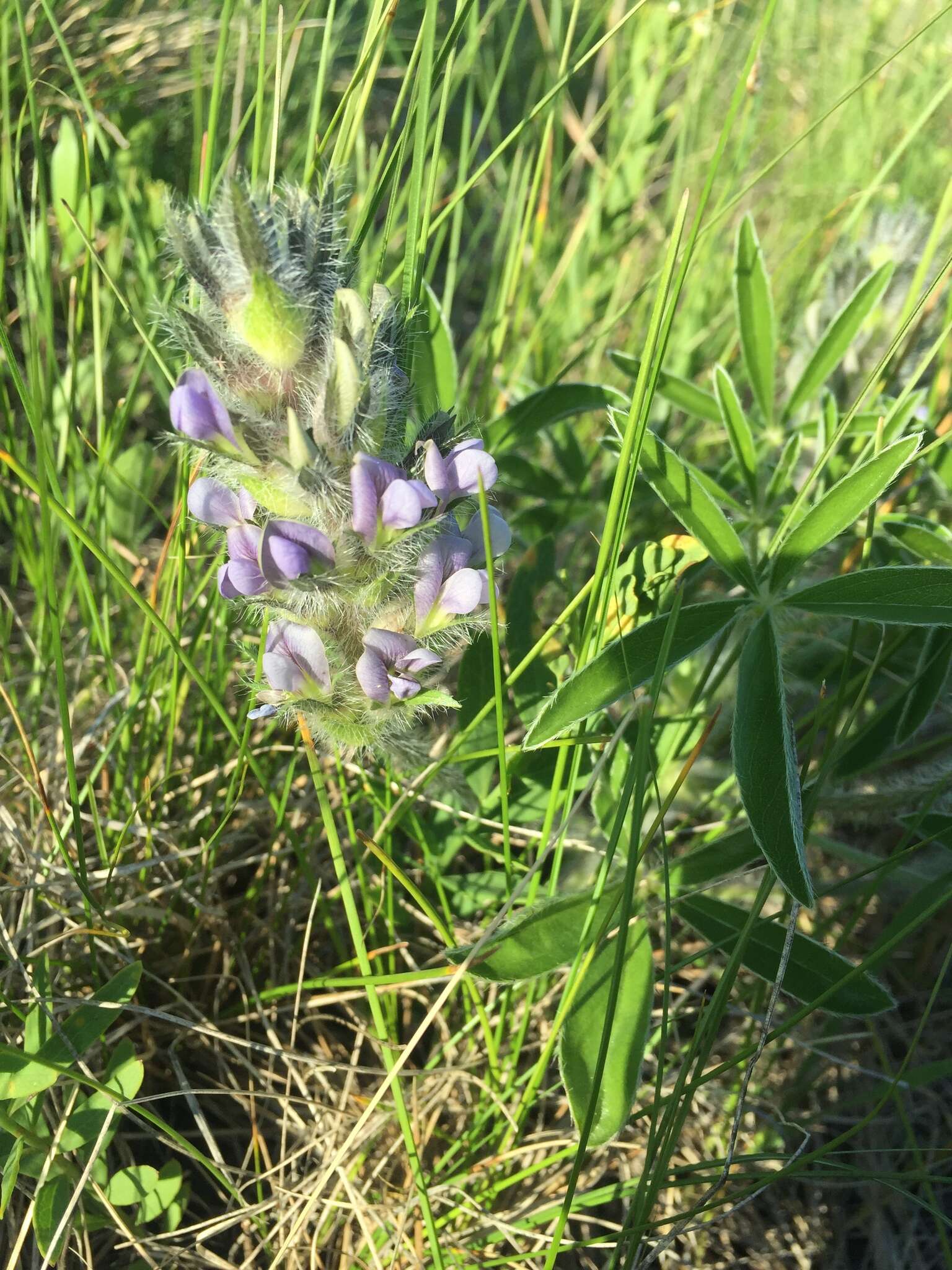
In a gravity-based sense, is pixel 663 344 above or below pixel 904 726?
above

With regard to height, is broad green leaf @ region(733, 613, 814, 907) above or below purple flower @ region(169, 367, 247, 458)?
below

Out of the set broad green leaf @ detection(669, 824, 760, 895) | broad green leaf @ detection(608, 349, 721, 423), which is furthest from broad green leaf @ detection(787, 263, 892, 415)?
broad green leaf @ detection(669, 824, 760, 895)

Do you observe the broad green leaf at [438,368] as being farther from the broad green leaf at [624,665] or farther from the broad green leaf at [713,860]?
the broad green leaf at [713,860]

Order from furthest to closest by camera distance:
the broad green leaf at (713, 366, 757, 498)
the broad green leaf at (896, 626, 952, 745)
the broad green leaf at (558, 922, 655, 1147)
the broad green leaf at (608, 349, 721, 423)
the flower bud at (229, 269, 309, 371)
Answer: the broad green leaf at (608, 349, 721, 423)
the broad green leaf at (713, 366, 757, 498)
the broad green leaf at (896, 626, 952, 745)
the broad green leaf at (558, 922, 655, 1147)
the flower bud at (229, 269, 309, 371)

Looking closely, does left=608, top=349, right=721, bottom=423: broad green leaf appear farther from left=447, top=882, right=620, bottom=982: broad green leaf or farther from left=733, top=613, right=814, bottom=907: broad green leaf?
left=447, top=882, right=620, bottom=982: broad green leaf

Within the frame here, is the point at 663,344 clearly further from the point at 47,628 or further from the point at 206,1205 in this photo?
the point at 206,1205

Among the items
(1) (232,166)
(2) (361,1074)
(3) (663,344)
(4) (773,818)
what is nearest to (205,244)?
(3) (663,344)

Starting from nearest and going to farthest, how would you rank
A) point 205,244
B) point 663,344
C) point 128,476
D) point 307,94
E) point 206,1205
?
point 205,244 < point 663,344 < point 206,1205 < point 128,476 < point 307,94
